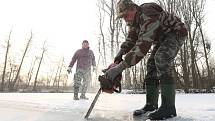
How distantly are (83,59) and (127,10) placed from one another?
5347 mm

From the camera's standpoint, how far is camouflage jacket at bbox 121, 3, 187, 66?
2.82 meters

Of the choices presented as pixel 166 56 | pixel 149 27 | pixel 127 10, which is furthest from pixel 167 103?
pixel 127 10

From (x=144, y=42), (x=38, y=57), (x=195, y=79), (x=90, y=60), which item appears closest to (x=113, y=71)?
(x=144, y=42)

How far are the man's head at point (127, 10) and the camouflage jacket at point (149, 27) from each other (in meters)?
Result: 0.05

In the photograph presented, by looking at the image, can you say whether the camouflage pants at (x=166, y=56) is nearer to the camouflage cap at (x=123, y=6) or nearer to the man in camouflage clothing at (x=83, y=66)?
the camouflage cap at (x=123, y=6)

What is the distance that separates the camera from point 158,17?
2943 mm

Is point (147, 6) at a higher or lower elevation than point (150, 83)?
higher

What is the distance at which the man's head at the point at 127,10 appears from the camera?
308 cm

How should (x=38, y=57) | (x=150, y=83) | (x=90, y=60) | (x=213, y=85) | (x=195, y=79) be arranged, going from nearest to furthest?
(x=150, y=83) < (x=90, y=60) < (x=195, y=79) < (x=213, y=85) < (x=38, y=57)

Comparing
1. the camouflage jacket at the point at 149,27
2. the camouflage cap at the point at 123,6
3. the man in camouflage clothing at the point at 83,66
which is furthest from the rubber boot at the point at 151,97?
the man in camouflage clothing at the point at 83,66

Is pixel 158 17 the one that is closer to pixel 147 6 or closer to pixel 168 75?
pixel 147 6

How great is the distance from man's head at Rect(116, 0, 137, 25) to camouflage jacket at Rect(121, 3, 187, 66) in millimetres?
50

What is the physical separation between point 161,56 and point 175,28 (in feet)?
1.01

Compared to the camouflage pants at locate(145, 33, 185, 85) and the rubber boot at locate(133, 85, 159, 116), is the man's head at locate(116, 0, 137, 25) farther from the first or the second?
the rubber boot at locate(133, 85, 159, 116)
